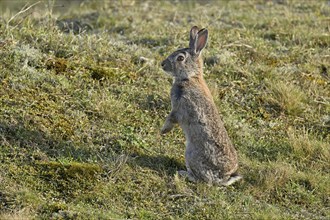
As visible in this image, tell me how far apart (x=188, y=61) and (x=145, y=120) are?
1.14m

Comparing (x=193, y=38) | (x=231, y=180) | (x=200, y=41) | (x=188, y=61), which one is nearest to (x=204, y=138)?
(x=231, y=180)

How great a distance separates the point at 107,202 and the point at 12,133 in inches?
69.0

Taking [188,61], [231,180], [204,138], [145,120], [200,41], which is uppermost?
[200,41]

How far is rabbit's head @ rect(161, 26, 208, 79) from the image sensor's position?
9773 millimetres

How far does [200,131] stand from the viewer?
355 inches

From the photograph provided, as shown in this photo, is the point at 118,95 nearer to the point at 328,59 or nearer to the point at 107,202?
the point at 107,202

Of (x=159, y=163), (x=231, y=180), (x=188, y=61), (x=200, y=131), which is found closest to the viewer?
(x=231, y=180)

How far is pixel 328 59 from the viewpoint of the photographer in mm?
12500

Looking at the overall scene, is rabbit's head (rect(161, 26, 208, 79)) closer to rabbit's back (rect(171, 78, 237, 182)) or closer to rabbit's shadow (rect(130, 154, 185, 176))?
rabbit's back (rect(171, 78, 237, 182))

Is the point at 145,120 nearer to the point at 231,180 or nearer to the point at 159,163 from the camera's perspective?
the point at 159,163

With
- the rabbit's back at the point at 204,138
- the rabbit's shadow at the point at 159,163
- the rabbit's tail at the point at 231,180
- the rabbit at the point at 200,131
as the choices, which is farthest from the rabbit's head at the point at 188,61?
the rabbit's tail at the point at 231,180

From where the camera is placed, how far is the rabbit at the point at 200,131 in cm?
886

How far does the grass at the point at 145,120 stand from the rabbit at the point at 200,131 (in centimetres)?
23

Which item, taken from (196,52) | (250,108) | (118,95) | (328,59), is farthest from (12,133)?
(328,59)
